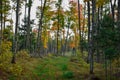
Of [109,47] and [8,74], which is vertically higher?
[109,47]

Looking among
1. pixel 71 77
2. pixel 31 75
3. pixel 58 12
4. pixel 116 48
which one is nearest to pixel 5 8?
pixel 31 75

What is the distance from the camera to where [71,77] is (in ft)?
79.8

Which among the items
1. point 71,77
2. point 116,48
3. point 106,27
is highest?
point 106,27

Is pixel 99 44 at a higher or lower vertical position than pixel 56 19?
lower

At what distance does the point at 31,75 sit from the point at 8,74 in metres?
2.33

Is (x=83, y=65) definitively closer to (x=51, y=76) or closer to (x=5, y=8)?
(x=51, y=76)

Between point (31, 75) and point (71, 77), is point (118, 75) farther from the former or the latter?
point (31, 75)

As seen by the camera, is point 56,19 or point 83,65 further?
point 56,19

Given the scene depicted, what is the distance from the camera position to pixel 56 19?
5544cm

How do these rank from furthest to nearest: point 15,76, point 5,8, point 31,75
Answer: point 5,8
point 31,75
point 15,76

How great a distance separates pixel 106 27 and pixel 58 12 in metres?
30.0

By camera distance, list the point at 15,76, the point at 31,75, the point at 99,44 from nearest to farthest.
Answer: the point at 15,76
the point at 31,75
the point at 99,44

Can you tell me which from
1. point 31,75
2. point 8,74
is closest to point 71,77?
point 31,75

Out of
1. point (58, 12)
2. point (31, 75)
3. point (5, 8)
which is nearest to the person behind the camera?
point (31, 75)
